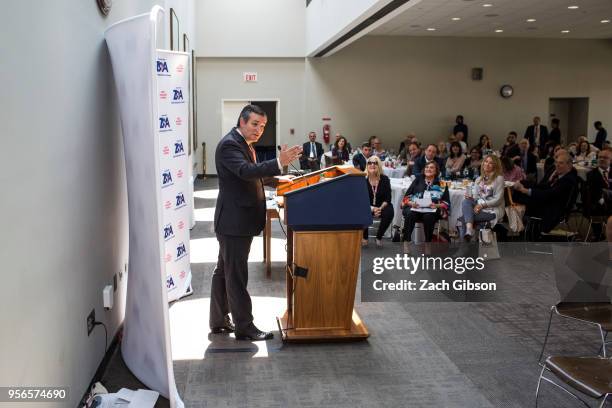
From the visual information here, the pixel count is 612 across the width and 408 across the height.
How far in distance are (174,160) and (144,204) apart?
2.03 metres

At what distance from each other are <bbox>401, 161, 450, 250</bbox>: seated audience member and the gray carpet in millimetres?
2067

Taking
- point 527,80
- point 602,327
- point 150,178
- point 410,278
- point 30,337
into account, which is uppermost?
point 527,80

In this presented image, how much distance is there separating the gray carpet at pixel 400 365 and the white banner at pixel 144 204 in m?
0.22

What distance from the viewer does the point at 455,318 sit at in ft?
18.5

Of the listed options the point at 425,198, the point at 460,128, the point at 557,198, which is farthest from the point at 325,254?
the point at 460,128

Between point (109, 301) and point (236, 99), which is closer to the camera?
point (109, 301)

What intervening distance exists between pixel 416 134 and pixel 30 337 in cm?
1658

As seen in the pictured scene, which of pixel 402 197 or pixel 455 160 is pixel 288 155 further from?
pixel 455 160

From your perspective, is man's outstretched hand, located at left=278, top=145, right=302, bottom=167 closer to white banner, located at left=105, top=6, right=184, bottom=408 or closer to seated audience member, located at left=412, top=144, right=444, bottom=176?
white banner, located at left=105, top=6, right=184, bottom=408

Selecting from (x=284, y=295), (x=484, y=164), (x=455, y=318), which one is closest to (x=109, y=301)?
(x=284, y=295)

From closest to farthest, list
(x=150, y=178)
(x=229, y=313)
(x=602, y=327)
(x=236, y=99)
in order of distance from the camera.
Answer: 1. (x=150, y=178)
2. (x=602, y=327)
3. (x=229, y=313)
4. (x=236, y=99)

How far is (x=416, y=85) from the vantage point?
18.4m

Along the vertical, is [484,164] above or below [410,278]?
above

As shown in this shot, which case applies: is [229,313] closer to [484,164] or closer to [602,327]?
[602,327]
